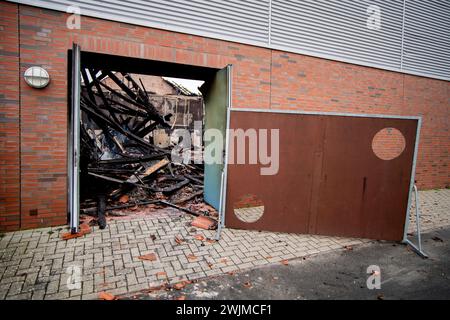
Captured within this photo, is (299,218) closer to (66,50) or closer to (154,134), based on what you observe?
(66,50)

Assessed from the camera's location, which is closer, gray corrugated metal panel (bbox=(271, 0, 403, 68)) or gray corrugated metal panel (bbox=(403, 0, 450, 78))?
gray corrugated metal panel (bbox=(271, 0, 403, 68))

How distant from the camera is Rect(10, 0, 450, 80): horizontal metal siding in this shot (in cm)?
507

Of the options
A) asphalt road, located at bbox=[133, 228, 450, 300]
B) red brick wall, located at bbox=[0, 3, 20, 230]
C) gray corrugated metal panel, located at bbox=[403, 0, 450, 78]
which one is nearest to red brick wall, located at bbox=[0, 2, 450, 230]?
red brick wall, located at bbox=[0, 3, 20, 230]

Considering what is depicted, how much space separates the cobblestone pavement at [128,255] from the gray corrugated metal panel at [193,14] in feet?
13.5

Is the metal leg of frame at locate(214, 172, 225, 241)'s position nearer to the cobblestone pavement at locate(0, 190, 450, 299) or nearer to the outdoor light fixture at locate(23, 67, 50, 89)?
the cobblestone pavement at locate(0, 190, 450, 299)

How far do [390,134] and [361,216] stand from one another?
463cm

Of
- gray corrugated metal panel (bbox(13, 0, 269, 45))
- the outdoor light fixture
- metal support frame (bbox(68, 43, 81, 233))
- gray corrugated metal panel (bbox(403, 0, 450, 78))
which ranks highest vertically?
gray corrugated metal panel (bbox(403, 0, 450, 78))

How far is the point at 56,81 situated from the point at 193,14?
3.07 metres

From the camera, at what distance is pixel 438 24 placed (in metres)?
8.41

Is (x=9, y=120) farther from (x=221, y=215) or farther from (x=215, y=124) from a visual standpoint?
(x=221, y=215)

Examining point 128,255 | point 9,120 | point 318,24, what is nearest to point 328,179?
point 128,255

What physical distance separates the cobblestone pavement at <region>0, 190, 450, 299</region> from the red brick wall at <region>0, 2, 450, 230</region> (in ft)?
2.53

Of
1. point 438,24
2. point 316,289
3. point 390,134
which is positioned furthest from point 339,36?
point 316,289
